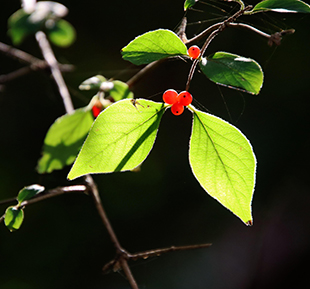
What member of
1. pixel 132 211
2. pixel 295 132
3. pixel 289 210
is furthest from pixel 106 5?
pixel 289 210

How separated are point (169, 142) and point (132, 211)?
36cm

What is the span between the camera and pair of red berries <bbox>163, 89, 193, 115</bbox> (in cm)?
37

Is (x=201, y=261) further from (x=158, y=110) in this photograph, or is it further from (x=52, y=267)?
(x=158, y=110)

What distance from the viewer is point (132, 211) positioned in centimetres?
154

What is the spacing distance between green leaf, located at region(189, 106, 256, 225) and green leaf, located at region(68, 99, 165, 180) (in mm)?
51

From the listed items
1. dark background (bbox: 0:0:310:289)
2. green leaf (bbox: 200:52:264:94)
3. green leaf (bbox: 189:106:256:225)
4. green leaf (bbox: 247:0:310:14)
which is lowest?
dark background (bbox: 0:0:310:289)

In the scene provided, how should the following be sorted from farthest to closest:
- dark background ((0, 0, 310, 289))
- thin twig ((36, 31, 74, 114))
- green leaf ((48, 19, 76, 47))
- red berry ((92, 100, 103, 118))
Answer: dark background ((0, 0, 310, 289))
green leaf ((48, 19, 76, 47))
thin twig ((36, 31, 74, 114))
red berry ((92, 100, 103, 118))

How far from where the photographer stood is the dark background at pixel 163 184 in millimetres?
1506

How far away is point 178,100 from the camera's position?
1.24ft

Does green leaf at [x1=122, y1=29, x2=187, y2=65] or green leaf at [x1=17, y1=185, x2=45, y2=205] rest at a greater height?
green leaf at [x1=122, y1=29, x2=187, y2=65]

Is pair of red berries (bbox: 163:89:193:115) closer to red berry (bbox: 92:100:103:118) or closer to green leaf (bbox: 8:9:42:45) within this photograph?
red berry (bbox: 92:100:103:118)

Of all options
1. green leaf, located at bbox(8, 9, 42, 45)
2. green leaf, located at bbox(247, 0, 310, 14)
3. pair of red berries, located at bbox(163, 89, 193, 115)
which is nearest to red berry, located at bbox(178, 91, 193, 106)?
pair of red berries, located at bbox(163, 89, 193, 115)

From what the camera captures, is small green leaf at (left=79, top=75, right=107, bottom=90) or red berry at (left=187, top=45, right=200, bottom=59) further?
small green leaf at (left=79, top=75, right=107, bottom=90)

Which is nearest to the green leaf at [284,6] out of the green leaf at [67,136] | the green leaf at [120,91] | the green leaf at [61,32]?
the green leaf at [120,91]
